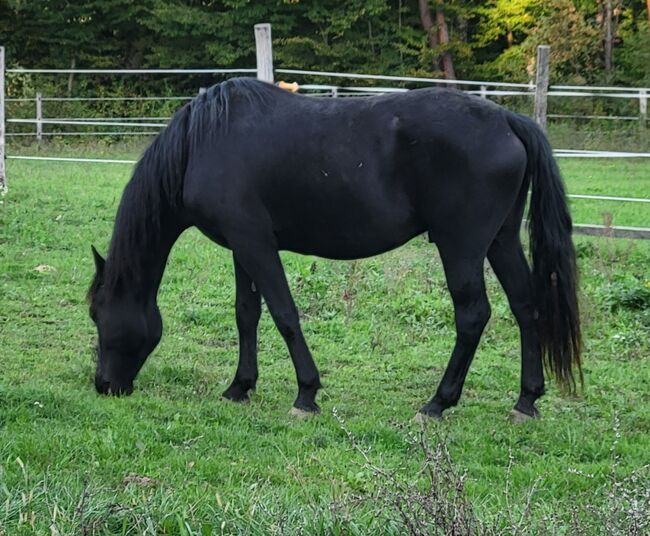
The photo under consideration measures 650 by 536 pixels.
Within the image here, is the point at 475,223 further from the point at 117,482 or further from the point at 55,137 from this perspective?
the point at 55,137

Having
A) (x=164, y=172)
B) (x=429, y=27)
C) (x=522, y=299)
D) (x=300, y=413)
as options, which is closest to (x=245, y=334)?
(x=300, y=413)

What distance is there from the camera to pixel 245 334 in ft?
17.2

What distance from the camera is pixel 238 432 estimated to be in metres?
4.27

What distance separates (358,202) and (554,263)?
1049mm

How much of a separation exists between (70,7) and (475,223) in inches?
1029

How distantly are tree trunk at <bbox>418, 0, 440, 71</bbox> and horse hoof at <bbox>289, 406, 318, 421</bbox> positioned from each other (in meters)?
24.6

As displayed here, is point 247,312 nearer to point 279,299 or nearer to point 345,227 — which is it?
point 279,299

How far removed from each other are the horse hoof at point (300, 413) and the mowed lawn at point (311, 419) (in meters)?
0.05

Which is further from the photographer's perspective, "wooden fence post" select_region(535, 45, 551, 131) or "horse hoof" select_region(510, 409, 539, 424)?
"wooden fence post" select_region(535, 45, 551, 131)

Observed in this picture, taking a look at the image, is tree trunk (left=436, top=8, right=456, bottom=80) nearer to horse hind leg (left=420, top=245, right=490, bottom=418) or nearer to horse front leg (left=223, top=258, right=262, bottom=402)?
horse front leg (left=223, top=258, right=262, bottom=402)

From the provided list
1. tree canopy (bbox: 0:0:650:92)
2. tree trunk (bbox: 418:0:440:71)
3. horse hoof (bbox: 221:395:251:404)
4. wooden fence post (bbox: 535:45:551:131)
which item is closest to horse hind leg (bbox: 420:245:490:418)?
horse hoof (bbox: 221:395:251:404)

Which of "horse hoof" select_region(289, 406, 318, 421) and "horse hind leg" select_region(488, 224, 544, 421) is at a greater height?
"horse hind leg" select_region(488, 224, 544, 421)

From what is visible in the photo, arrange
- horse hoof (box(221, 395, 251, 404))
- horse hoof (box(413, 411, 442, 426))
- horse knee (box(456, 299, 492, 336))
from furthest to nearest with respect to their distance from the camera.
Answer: horse hoof (box(221, 395, 251, 404)), horse knee (box(456, 299, 492, 336)), horse hoof (box(413, 411, 442, 426))

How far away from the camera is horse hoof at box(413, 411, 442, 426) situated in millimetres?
4619
